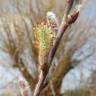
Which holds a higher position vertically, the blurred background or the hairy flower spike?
the hairy flower spike

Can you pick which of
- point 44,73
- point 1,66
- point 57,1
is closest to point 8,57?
point 1,66

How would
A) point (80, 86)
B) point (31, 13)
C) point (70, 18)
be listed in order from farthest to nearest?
1. point (31, 13)
2. point (80, 86)
3. point (70, 18)

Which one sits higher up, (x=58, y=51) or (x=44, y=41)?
(x=44, y=41)

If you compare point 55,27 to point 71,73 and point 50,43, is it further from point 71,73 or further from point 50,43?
point 71,73

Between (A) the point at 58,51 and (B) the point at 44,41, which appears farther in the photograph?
(A) the point at 58,51

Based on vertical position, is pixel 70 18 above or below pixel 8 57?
above

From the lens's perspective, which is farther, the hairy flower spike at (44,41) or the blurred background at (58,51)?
the blurred background at (58,51)

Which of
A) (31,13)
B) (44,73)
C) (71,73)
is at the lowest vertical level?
(71,73)

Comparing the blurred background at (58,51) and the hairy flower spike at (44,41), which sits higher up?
the hairy flower spike at (44,41)
